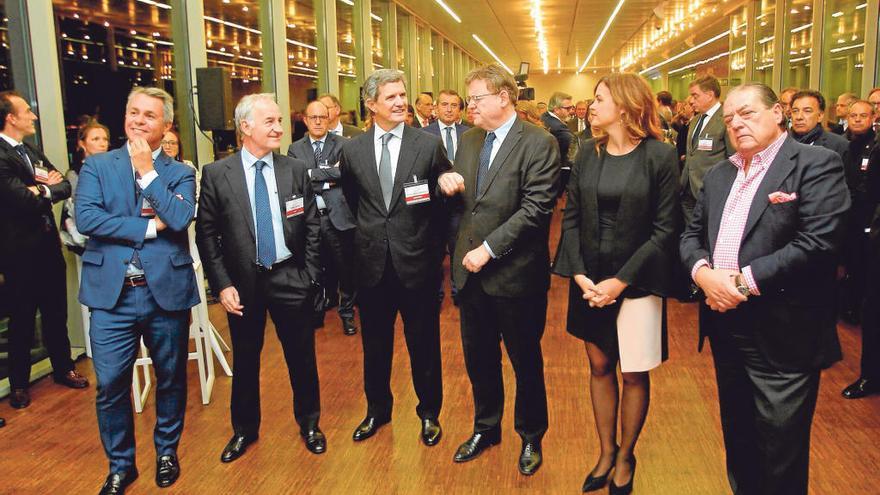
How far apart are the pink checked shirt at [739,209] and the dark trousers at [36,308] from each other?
3.64m

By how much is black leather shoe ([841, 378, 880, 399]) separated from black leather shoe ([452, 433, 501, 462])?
202 cm

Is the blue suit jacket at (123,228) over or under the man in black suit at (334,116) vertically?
under

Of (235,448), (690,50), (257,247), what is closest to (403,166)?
(257,247)

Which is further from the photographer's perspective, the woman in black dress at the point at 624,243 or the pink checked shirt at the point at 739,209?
the woman in black dress at the point at 624,243

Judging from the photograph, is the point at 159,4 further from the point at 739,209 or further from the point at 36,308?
the point at 739,209

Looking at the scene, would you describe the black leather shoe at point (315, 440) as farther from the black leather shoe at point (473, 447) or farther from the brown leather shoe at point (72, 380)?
the brown leather shoe at point (72, 380)

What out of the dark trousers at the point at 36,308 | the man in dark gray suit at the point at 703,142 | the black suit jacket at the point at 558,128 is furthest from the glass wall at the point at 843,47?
the dark trousers at the point at 36,308

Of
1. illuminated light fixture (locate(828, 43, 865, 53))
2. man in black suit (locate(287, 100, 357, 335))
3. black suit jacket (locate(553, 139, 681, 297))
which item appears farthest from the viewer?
illuminated light fixture (locate(828, 43, 865, 53))

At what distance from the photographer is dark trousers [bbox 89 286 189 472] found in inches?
111

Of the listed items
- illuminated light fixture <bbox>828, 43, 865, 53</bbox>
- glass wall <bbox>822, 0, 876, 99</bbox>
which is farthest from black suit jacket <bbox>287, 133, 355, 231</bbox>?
illuminated light fixture <bbox>828, 43, 865, 53</bbox>

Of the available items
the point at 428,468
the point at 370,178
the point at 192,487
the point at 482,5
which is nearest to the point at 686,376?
the point at 428,468

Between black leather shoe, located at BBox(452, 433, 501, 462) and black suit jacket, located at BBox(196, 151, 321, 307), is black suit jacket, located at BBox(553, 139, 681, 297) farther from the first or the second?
black suit jacket, located at BBox(196, 151, 321, 307)

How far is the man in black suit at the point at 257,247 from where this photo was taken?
10.1 feet

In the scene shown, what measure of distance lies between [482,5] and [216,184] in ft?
35.8
